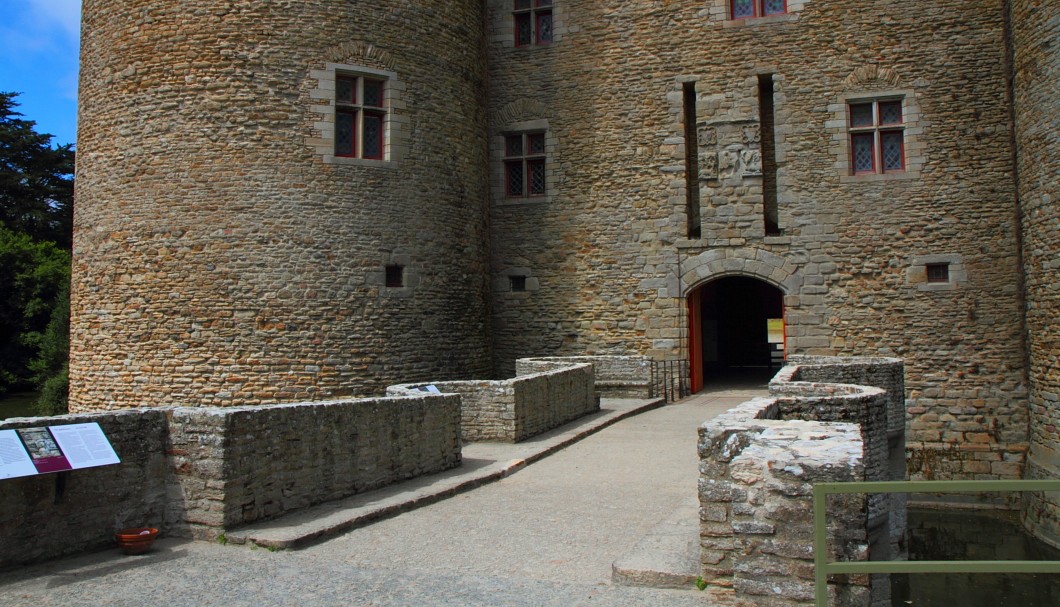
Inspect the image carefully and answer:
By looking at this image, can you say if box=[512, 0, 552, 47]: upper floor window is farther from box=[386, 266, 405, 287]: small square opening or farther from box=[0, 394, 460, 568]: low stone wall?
box=[0, 394, 460, 568]: low stone wall

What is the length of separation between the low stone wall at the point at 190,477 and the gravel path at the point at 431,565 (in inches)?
7.3

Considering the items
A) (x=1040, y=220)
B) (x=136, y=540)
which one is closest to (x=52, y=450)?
(x=136, y=540)

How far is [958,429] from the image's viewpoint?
1319 centimetres

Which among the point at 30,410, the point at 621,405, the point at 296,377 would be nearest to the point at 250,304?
the point at 296,377

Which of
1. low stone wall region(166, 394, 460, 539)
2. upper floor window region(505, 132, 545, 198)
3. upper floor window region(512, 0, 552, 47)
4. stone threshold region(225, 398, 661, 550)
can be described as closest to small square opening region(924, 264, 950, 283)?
stone threshold region(225, 398, 661, 550)

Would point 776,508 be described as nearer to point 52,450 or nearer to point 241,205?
point 52,450

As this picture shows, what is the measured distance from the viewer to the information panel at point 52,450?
462 centimetres

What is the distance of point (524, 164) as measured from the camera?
15.6m

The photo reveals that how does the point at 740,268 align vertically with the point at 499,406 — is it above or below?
above

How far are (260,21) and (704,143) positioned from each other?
7.65m

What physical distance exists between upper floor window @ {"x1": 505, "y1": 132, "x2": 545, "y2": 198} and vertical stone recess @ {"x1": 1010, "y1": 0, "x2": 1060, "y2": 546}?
796cm

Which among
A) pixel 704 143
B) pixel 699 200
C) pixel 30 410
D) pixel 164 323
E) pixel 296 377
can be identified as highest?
pixel 704 143

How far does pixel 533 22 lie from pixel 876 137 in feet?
21.8

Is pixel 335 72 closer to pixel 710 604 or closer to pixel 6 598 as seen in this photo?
pixel 6 598
